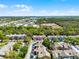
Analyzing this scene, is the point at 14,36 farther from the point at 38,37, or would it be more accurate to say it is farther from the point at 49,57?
the point at 49,57

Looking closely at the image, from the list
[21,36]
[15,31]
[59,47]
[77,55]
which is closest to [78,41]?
[59,47]

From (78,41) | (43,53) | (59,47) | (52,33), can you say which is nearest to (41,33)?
(52,33)

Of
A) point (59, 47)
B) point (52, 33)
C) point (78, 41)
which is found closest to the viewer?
point (59, 47)

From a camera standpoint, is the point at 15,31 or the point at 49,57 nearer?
the point at 49,57

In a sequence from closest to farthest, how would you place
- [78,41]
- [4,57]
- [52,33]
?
[4,57] < [78,41] < [52,33]

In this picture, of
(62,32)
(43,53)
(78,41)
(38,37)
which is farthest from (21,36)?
(43,53)

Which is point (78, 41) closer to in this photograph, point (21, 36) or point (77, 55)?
point (77, 55)

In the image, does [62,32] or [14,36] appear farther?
[62,32]

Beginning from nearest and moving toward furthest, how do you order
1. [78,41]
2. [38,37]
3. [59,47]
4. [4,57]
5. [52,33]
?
[4,57] < [59,47] < [78,41] < [38,37] < [52,33]

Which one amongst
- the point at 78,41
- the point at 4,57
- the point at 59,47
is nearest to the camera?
the point at 4,57
